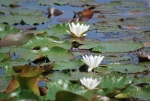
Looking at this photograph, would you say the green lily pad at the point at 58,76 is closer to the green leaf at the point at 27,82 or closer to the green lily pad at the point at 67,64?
the green lily pad at the point at 67,64

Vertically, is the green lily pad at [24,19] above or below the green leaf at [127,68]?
above

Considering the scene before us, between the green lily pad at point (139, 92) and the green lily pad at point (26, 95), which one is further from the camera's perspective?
the green lily pad at point (139, 92)

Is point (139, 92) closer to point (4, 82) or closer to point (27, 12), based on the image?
point (4, 82)

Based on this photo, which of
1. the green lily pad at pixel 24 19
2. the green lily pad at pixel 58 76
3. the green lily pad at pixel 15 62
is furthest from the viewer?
the green lily pad at pixel 24 19

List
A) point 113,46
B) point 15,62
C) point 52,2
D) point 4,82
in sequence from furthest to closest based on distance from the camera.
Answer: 1. point 52,2
2. point 113,46
3. point 15,62
4. point 4,82

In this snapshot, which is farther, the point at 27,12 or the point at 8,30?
the point at 27,12

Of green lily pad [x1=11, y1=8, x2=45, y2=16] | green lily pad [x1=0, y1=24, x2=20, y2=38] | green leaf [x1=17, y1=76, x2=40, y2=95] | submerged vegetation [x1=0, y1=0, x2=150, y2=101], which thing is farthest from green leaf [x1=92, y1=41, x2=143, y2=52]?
green lily pad [x1=11, y1=8, x2=45, y2=16]

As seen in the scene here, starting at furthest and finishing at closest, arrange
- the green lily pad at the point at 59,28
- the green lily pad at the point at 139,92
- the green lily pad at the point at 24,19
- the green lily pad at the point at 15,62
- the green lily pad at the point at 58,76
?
the green lily pad at the point at 24,19 → the green lily pad at the point at 59,28 → the green lily pad at the point at 15,62 → the green lily pad at the point at 58,76 → the green lily pad at the point at 139,92

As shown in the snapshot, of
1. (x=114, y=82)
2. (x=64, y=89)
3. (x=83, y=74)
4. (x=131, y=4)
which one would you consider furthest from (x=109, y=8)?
(x=64, y=89)

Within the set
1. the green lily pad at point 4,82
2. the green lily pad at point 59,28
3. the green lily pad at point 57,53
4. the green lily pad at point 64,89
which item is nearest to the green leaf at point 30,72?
the green lily pad at point 4,82

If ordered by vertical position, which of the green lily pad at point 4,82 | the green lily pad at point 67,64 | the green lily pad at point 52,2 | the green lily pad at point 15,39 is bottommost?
the green lily pad at point 4,82
